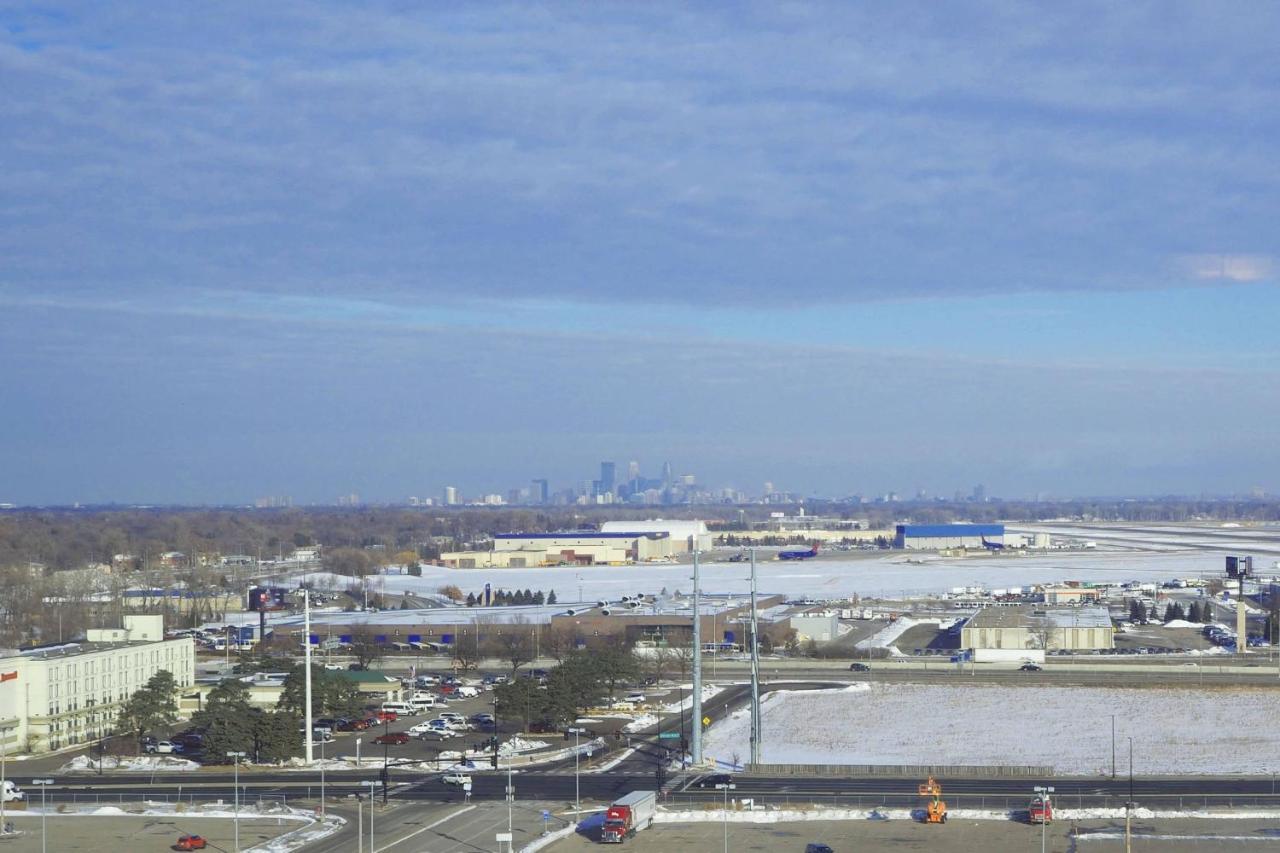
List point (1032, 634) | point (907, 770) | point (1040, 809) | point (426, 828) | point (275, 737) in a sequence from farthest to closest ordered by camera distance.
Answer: point (1032, 634), point (275, 737), point (907, 770), point (1040, 809), point (426, 828)

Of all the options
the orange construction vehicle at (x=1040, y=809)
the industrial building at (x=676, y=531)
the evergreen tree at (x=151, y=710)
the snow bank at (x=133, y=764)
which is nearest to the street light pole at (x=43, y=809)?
the snow bank at (x=133, y=764)

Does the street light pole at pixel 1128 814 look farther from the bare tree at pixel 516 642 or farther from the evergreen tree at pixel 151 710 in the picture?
the bare tree at pixel 516 642

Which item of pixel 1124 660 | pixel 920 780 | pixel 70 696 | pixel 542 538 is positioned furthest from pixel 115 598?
pixel 542 538

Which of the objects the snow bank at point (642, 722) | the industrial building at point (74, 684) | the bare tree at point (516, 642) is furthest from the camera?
the bare tree at point (516, 642)

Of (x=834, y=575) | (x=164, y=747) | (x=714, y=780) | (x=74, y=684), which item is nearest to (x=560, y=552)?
(x=834, y=575)

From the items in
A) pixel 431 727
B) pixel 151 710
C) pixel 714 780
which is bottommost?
pixel 431 727

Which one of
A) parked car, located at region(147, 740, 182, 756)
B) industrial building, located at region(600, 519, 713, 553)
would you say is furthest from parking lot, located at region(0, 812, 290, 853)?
industrial building, located at region(600, 519, 713, 553)

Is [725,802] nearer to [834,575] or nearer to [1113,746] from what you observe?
[1113,746]
